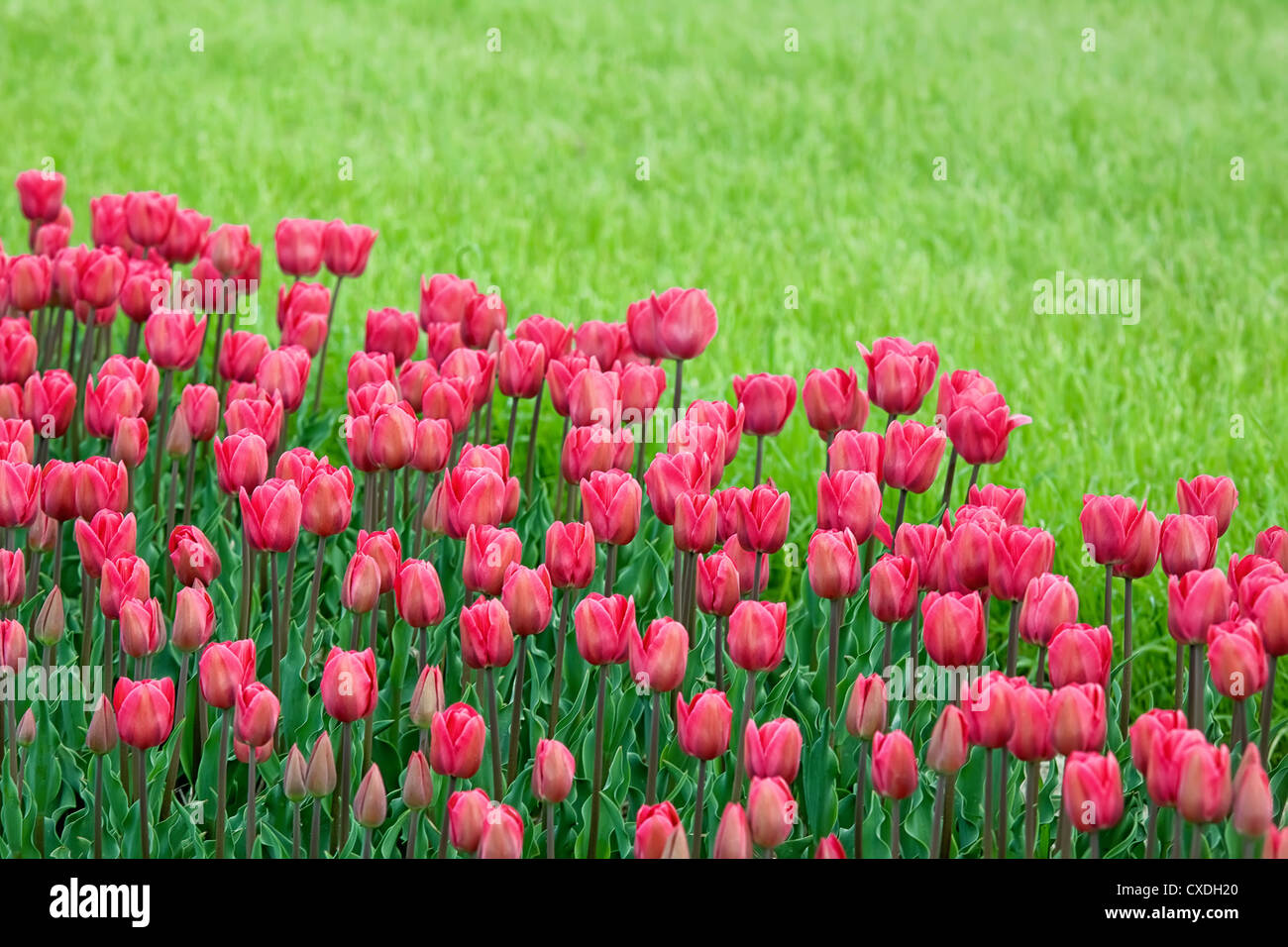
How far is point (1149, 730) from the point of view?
208 centimetres

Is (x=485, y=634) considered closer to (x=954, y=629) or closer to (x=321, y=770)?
(x=321, y=770)

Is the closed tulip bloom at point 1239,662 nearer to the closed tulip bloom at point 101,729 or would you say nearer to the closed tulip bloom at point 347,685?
the closed tulip bloom at point 347,685

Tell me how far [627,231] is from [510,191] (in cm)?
80

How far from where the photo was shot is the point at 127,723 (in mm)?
2398

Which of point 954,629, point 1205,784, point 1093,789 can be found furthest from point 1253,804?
point 954,629

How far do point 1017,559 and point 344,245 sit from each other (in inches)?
93.0

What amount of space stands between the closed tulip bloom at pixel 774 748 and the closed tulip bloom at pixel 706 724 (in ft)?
0.21

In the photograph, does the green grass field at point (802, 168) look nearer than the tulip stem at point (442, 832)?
No

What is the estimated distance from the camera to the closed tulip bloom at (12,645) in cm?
254

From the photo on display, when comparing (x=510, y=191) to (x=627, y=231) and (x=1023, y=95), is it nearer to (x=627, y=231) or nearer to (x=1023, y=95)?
(x=627, y=231)

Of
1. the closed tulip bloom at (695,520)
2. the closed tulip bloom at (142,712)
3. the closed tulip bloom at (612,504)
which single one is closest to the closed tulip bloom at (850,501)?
the closed tulip bloom at (695,520)

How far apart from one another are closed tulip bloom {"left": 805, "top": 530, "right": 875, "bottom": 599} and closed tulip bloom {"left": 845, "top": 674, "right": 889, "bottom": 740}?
0.21 meters

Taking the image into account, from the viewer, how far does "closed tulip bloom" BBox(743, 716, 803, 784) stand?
221 cm

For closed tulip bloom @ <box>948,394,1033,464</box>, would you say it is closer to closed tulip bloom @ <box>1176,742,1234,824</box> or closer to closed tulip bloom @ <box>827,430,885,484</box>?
closed tulip bloom @ <box>827,430,885,484</box>
